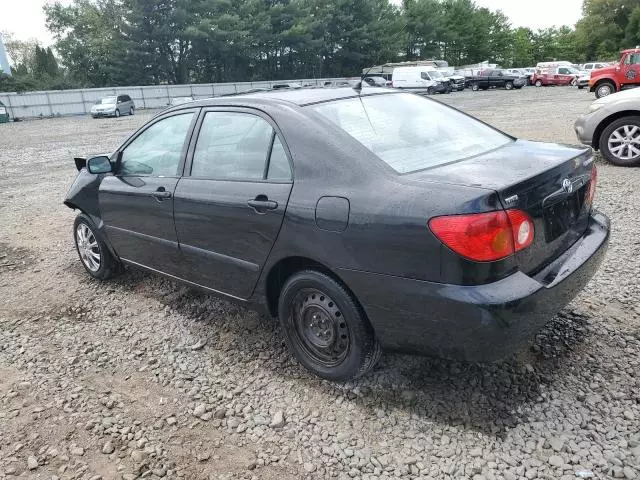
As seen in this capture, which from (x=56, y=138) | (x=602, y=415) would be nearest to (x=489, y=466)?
(x=602, y=415)

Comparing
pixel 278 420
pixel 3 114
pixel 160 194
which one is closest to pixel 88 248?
pixel 160 194

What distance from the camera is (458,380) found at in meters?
2.87

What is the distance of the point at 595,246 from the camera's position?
9.27 feet

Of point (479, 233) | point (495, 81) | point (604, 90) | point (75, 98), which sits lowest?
point (495, 81)

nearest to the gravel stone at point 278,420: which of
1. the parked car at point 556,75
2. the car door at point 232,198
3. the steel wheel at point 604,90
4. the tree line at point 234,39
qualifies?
the car door at point 232,198

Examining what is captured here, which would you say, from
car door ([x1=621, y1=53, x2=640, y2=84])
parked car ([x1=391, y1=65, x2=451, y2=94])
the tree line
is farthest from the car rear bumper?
the tree line

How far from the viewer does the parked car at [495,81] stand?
A: 3725 cm

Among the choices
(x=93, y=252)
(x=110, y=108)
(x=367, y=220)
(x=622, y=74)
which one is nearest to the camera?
(x=367, y=220)

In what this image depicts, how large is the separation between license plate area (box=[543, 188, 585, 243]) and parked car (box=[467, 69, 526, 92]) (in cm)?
3817

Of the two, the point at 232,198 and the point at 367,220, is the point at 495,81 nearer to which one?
the point at 232,198

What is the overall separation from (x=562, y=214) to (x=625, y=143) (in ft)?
19.5

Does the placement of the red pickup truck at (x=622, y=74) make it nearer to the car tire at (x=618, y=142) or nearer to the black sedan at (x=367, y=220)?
the car tire at (x=618, y=142)

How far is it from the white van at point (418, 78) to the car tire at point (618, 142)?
98.2 feet

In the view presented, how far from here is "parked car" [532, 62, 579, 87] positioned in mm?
38562
